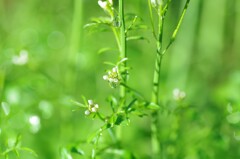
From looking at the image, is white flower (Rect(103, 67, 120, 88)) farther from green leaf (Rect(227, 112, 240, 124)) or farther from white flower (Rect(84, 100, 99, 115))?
green leaf (Rect(227, 112, 240, 124))

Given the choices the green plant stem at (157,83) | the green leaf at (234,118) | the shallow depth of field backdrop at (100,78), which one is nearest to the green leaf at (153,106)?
the green plant stem at (157,83)

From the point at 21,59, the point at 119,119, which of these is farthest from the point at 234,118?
the point at 21,59

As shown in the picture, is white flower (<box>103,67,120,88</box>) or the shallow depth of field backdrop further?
the shallow depth of field backdrop

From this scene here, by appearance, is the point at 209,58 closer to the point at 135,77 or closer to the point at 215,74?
the point at 215,74

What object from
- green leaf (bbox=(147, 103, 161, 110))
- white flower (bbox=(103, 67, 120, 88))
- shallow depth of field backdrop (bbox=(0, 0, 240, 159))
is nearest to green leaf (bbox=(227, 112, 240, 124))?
shallow depth of field backdrop (bbox=(0, 0, 240, 159))

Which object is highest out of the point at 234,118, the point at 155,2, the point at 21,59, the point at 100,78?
the point at 155,2

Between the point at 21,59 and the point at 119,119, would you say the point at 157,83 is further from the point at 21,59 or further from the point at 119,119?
the point at 21,59

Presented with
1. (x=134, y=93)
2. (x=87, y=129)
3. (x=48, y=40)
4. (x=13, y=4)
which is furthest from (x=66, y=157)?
(x=13, y=4)

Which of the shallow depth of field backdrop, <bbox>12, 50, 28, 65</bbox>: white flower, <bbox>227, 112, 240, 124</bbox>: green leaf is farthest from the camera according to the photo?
<bbox>12, 50, 28, 65</bbox>: white flower

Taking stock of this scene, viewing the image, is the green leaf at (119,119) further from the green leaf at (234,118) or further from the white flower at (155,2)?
the green leaf at (234,118)
